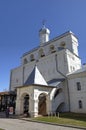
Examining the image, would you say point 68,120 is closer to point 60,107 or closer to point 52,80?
point 60,107

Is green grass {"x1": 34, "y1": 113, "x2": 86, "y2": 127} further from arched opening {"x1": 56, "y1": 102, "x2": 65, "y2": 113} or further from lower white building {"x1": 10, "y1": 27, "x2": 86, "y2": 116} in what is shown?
arched opening {"x1": 56, "y1": 102, "x2": 65, "y2": 113}

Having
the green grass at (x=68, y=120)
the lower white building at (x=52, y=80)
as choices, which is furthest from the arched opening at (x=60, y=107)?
the green grass at (x=68, y=120)

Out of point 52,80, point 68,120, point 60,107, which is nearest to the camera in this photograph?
point 68,120

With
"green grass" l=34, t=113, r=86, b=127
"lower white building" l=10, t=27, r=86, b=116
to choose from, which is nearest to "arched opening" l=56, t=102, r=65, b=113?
"lower white building" l=10, t=27, r=86, b=116

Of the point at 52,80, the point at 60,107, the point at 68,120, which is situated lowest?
the point at 68,120

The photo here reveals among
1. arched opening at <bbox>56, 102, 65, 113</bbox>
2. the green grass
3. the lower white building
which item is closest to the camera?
the green grass

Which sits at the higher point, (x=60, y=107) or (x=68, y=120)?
(x=60, y=107)

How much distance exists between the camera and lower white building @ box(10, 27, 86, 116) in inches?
971

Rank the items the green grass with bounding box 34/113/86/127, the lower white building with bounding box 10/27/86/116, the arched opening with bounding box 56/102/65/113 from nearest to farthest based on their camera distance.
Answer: the green grass with bounding box 34/113/86/127
the lower white building with bounding box 10/27/86/116
the arched opening with bounding box 56/102/65/113

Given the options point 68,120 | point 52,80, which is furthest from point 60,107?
point 68,120

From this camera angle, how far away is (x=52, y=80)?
30328mm

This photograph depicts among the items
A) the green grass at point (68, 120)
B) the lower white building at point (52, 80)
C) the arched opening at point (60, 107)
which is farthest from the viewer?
the arched opening at point (60, 107)

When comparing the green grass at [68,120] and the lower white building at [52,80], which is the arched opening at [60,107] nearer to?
the lower white building at [52,80]

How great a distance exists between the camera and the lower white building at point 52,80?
971 inches
